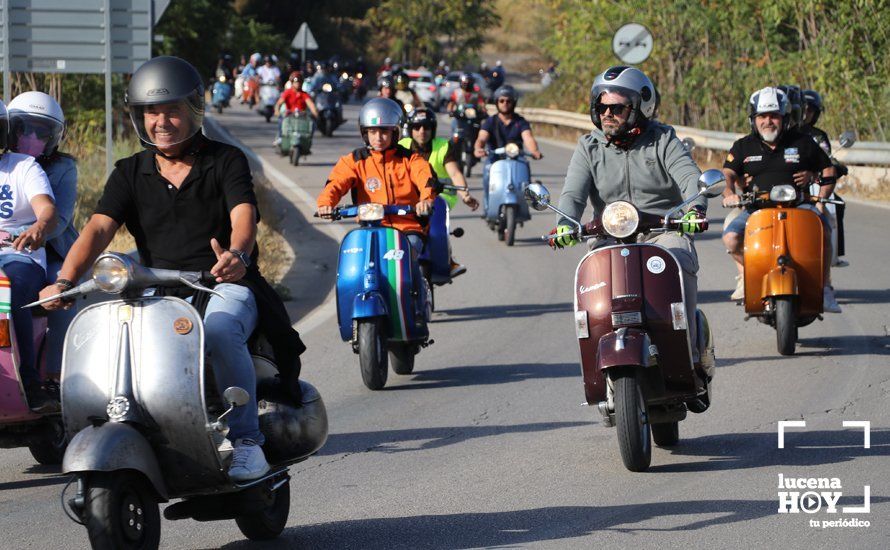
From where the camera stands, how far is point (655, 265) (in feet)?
24.9

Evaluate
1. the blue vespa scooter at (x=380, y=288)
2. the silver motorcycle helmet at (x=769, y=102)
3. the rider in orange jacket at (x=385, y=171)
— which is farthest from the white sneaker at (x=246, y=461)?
the silver motorcycle helmet at (x=769, y=102)

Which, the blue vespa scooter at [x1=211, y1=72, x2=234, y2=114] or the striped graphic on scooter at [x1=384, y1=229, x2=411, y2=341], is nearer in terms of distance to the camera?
the striped graphic on scooter at [x1=384, y1=229, x2=411, y2=341]

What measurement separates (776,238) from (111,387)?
6.82 metres

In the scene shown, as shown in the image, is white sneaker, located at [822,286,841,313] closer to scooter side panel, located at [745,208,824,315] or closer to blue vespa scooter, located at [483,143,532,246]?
scooter side panel, located at [745,208,824,315]

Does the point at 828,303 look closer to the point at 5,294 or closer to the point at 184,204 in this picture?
the point at 5,294

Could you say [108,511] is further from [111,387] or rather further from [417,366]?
[417,366]

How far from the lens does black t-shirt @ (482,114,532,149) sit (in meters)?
18.8

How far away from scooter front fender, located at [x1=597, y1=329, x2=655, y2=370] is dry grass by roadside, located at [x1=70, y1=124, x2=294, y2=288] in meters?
7.24

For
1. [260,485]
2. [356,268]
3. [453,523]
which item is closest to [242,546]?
[260,485]

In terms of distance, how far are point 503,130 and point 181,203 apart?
42.3 feet

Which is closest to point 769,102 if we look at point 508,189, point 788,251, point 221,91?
point 788,251

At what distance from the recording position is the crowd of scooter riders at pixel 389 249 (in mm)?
5922

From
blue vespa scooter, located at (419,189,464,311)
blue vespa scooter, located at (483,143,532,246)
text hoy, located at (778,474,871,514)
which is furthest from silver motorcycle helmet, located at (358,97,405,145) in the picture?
blue vespa scooter, located at (483,143,532,246)

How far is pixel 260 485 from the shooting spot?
19.4 feet
